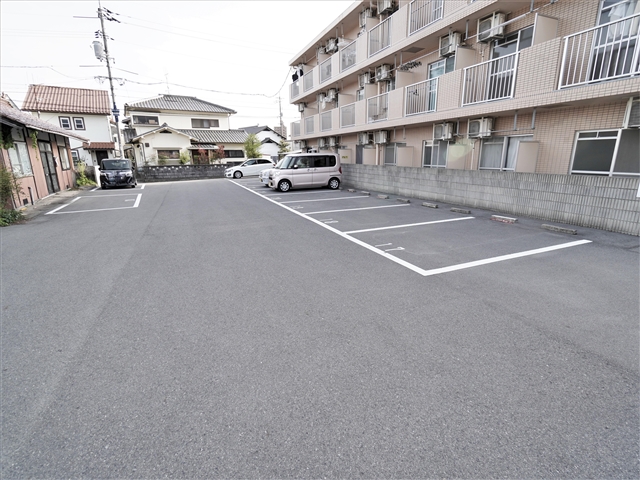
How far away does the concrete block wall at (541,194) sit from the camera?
5.43 metres

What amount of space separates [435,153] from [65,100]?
28.3 metres

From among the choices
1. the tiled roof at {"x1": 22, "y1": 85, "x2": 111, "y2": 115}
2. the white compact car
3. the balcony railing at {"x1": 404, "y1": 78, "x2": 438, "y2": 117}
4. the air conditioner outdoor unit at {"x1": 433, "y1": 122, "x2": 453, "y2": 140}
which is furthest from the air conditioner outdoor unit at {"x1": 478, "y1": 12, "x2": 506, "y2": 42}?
the tiled roof at {"x1": 22, "y1": 85, "x2": 111, "y2": 115}

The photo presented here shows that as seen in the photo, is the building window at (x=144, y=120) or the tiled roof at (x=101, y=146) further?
the building window at (x=144, y=120)

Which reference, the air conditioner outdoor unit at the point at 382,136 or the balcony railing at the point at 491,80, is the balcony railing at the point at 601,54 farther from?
the air conditioner outdoor unit at the point at 382,136

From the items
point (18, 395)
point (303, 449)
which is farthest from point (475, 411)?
point (18, 395)

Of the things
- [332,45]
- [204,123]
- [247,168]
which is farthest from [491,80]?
[204,123]

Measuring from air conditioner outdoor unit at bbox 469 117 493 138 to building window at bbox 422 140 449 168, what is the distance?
1251 millimetres

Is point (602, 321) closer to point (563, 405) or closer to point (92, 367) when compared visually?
point (563, 405)

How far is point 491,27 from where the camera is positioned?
8.18 m

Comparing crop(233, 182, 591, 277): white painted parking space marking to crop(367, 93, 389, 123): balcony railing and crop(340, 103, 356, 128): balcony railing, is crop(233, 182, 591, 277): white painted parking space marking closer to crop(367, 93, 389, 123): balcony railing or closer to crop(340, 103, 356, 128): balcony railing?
crop(367, 93, 389, 123): balcony railing

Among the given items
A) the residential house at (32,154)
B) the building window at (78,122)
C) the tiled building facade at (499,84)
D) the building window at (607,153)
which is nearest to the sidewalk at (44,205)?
the residential house at (32,154)

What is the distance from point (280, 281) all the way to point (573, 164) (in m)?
7.33

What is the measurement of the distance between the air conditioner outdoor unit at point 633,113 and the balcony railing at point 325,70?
42.1ft

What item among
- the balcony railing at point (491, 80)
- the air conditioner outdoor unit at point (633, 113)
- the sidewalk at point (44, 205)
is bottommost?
the sidewalk at point (44, 205)
